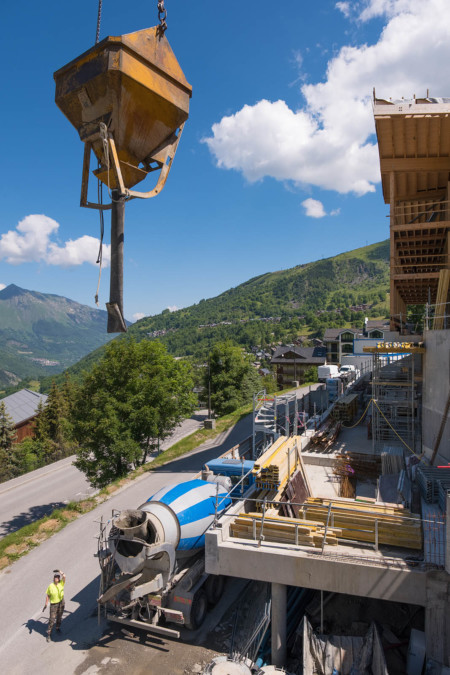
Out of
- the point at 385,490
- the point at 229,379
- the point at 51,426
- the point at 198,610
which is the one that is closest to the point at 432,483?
the point at 385,490

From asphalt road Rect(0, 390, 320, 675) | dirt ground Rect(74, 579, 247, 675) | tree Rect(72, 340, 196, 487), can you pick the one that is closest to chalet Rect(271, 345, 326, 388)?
tree Rect(72, 340, 196, 487)

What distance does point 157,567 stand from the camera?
29.9 feet

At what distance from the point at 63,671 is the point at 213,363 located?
43059 mm

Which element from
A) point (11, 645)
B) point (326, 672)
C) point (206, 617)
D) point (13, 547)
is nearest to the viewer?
point (326, 672)

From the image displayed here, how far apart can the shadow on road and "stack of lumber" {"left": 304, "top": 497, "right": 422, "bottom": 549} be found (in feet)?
56.1

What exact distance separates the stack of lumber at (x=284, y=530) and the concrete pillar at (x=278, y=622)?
38.0 inches

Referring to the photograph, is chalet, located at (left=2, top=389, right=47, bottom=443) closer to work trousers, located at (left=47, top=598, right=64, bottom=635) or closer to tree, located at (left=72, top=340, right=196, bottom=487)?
tree, located at (left=72, top=340, right=196, bottom=487)

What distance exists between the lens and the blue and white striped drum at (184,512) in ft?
31.0

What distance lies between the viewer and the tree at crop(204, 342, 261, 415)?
4966 centimetres

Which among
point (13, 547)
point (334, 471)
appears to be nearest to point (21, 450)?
point (13, 547)

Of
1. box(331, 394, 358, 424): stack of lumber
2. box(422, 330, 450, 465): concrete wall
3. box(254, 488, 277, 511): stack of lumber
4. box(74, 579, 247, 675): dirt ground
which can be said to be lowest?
box(74, 579, 247, 675): dirt ground

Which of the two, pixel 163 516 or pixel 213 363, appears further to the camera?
pixel 213 363

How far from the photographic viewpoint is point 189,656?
349 inches

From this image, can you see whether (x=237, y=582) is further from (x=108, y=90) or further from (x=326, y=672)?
(x=108, y=90)
